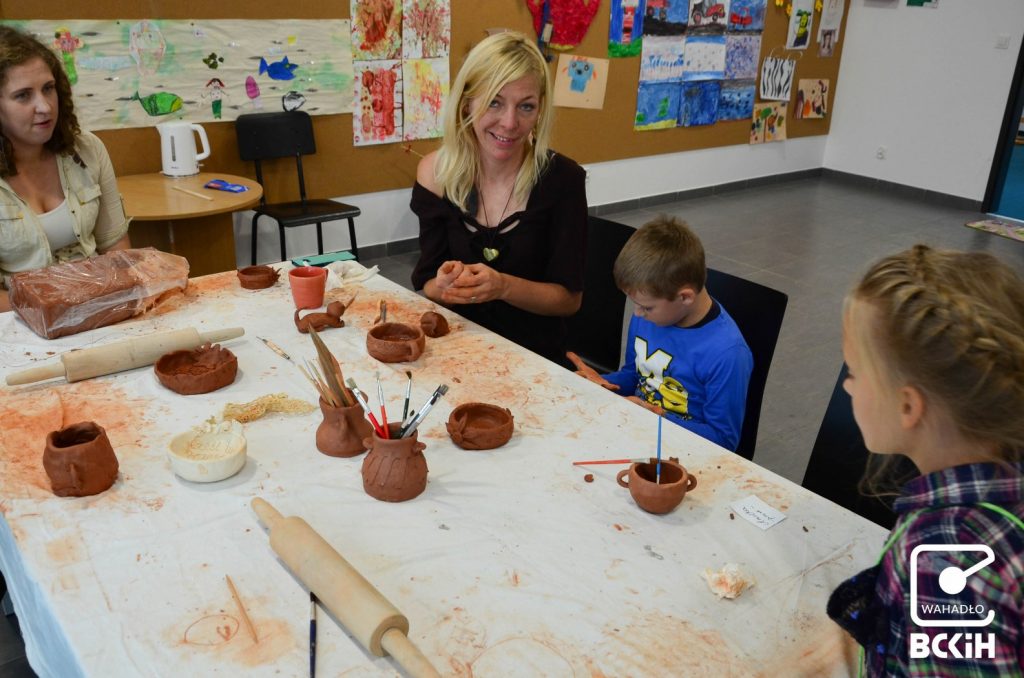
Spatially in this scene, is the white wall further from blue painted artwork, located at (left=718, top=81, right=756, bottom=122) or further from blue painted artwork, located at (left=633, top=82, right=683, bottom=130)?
blue painted artwork, located at (left=633, top=82, right=683, bottom=130)

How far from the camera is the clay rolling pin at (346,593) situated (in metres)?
0.96

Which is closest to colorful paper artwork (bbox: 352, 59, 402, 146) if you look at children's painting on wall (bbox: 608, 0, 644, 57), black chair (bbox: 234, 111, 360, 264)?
black chair (bbox: 234, 111, 360, 264)

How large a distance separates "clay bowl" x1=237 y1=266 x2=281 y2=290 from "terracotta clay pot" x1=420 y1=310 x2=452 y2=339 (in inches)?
21.6

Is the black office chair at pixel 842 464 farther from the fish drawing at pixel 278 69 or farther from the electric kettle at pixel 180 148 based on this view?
the fish drawing at pixel 278 69

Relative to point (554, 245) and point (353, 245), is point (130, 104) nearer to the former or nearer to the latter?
point (353, 245)

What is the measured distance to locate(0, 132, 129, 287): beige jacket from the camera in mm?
2236

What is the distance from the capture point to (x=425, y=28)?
4.71m

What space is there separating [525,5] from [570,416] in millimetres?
4275

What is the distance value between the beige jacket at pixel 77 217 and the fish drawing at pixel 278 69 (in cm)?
190

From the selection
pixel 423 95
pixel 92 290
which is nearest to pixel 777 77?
pixel 423 95

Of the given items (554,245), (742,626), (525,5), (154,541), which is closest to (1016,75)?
(525,5)

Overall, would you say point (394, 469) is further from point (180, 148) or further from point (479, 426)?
point (180, 148)

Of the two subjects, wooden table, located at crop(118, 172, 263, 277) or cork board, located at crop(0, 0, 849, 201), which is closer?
wooden table, located at crop(118, 172, 263, 277)

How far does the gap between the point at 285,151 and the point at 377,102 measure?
0.71m
